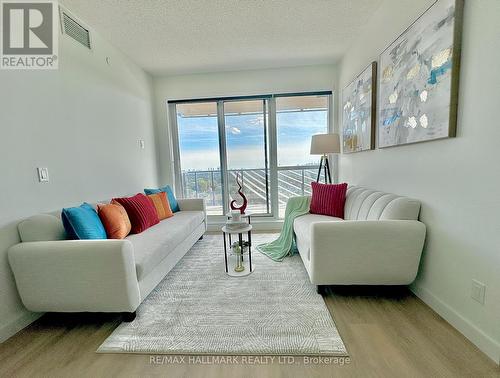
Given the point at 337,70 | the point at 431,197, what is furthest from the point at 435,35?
the point at 337,70

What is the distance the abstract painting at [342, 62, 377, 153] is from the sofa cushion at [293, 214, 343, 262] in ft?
3.01

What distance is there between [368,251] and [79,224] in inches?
83.3

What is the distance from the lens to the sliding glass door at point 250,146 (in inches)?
146

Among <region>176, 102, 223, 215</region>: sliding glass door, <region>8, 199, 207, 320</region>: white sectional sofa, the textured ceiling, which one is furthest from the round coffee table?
the textured ceiling

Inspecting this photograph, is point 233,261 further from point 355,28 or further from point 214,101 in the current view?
point 355,28

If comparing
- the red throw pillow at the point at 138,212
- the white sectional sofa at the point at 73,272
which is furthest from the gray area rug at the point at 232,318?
the red throw pillow at the point at 138,212

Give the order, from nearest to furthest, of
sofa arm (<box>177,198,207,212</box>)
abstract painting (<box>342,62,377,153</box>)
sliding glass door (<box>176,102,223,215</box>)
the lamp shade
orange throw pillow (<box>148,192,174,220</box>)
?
abstract painting (<box>342,62,377,153</box>), orange throw pillow (<box>148,192,174,220</box>), the lamp shade, sofa arm (<box>177,198,207,212</box>), sliding glass door (<box>176,102,223,215</box>)

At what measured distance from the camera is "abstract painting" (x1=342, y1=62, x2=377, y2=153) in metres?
2.34

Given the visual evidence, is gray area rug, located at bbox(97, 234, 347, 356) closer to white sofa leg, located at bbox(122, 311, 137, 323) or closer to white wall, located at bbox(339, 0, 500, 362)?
white sofa leg, located at bbox(122, 311, 137, 323)

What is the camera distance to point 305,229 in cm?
212

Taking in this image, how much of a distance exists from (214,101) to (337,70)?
201 centimetres

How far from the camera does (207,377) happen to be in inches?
45.4

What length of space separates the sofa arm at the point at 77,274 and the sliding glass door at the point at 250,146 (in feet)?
7.65

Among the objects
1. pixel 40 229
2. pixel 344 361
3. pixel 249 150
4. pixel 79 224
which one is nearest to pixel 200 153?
pixel 249 150
